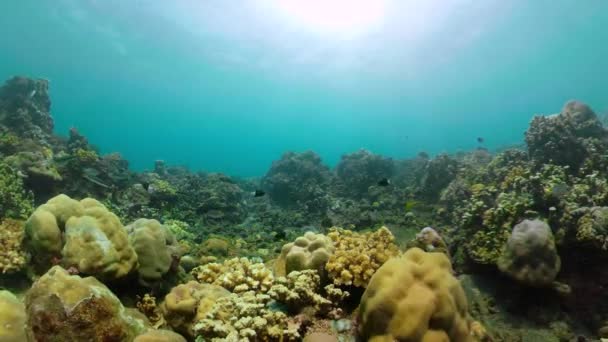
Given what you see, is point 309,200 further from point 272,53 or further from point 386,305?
point 272,53

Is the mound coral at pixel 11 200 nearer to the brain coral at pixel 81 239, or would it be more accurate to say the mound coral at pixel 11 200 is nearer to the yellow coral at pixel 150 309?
the brain coral at pixel 81 239

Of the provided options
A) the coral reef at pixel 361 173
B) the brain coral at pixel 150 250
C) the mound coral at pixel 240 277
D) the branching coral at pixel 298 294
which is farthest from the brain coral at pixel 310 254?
the coral reef at pixel 361 173

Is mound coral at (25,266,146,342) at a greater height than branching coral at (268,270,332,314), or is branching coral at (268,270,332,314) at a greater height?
branching coral at (268,270,332,314)

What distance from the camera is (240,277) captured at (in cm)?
578

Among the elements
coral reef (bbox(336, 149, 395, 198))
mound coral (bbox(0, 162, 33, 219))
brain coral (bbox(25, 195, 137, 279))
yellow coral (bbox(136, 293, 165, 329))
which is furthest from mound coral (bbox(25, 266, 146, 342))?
coral reef (bbox(336, 149, 395, 198))

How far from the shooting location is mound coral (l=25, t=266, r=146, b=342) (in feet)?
13.5

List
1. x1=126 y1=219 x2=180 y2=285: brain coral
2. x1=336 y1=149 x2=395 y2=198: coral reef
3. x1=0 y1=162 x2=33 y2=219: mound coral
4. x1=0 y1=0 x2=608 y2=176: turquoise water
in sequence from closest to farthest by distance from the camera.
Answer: x1=126 y1=219 x2=180 y2=285: brain coral < x1=0 y1=162 x2=33 y2=219: mound coral < x1=336 y1=149 x2=395 y2=198: coral reef < x1=0 y1=0 x2=608 y2=176: turquoise water

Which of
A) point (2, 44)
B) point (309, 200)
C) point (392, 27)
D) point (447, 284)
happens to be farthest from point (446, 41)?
point (2, 44)

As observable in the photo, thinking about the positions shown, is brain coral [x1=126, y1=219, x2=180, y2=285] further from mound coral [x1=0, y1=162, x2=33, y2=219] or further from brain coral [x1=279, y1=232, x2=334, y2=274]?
mound coral [x1=0, y1=162, x2=33, y2=219]

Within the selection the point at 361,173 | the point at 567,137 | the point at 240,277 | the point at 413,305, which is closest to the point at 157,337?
the point at 240,277

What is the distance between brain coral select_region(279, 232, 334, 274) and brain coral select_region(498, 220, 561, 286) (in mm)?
4534

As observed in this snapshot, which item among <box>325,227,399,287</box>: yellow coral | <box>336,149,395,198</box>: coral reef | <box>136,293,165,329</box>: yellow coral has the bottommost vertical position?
<box>136,293,165,329</box>: yellow coral

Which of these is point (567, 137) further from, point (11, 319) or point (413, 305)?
point (11, 319)

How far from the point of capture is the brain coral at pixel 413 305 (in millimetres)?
4008
